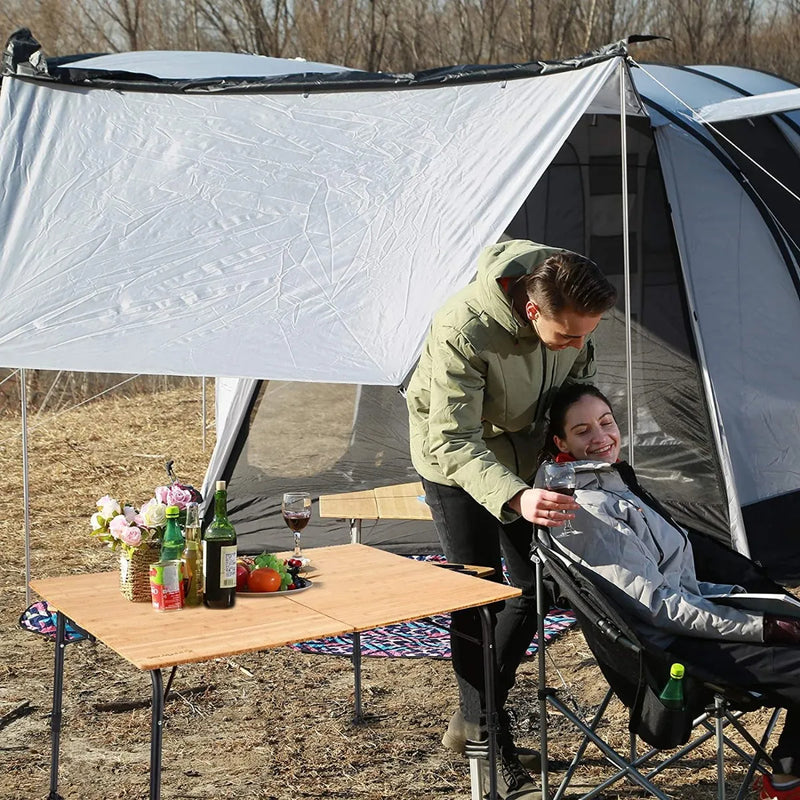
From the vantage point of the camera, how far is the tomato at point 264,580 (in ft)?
8.19

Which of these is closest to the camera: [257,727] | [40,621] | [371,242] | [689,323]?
[257,727]

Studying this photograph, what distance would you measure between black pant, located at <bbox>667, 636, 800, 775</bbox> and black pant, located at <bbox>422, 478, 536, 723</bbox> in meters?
0.50

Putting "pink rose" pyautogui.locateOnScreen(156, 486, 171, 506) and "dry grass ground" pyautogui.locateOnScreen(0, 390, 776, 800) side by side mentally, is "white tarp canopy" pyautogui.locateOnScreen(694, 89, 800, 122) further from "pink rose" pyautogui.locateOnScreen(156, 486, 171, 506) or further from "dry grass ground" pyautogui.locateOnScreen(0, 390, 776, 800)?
"pink rose" pyautogui.locateOnScreen(156, 486, 171, 506)

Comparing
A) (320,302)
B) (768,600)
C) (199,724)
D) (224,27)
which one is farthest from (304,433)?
(224,27)

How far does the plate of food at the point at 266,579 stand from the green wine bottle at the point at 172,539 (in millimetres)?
162

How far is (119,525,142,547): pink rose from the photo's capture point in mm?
2395

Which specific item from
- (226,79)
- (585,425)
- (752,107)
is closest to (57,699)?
(585,425)

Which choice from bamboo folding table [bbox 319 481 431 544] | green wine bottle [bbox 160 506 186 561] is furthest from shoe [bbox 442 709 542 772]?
bamboo folding table [bbox 319 481 431 544]

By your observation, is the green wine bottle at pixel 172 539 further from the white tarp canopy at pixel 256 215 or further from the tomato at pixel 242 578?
the white tarp canopy at pixel 256 215

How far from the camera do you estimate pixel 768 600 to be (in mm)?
2543

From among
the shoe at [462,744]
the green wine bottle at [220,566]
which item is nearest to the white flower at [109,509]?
the green wine bottle at [220,566]

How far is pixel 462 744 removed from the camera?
3.01m

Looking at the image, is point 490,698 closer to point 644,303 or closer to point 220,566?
point 220,566

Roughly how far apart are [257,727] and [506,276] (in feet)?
4.91
